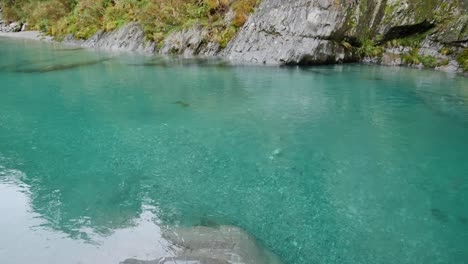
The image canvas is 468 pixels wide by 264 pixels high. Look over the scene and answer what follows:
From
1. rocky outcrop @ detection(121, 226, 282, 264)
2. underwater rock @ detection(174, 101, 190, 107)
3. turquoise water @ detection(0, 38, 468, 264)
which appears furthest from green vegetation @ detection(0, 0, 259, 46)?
rocky outcrop @ detection(121, 226, 282, 264)

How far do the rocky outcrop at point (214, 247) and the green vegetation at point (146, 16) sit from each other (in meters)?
17.1

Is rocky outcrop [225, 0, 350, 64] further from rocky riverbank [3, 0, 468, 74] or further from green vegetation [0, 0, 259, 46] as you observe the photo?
green vegetation [0, 0, 259, 46]

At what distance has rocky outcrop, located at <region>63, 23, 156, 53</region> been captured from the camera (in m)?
24.4

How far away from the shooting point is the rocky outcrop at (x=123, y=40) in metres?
24.4

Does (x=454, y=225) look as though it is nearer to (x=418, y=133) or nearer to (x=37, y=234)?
(x=418, y=133)

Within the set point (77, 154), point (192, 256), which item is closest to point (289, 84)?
point (77, 154)

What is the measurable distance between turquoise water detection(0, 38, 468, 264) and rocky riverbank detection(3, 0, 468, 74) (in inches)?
171

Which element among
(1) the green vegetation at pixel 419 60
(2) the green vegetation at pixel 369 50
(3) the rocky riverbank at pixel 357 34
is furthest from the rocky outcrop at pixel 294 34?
(1) the green vegetation at pixel 419 60

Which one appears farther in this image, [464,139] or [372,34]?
[372,34]

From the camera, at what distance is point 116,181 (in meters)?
5.62

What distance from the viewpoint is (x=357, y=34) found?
55.4ft

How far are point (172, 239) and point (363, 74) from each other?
1201cm

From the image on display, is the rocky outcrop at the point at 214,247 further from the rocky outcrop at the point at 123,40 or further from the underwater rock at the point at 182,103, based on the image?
the rocky outcrop at the point at 123,40

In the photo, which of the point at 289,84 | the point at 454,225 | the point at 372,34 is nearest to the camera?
the point at 454,225
